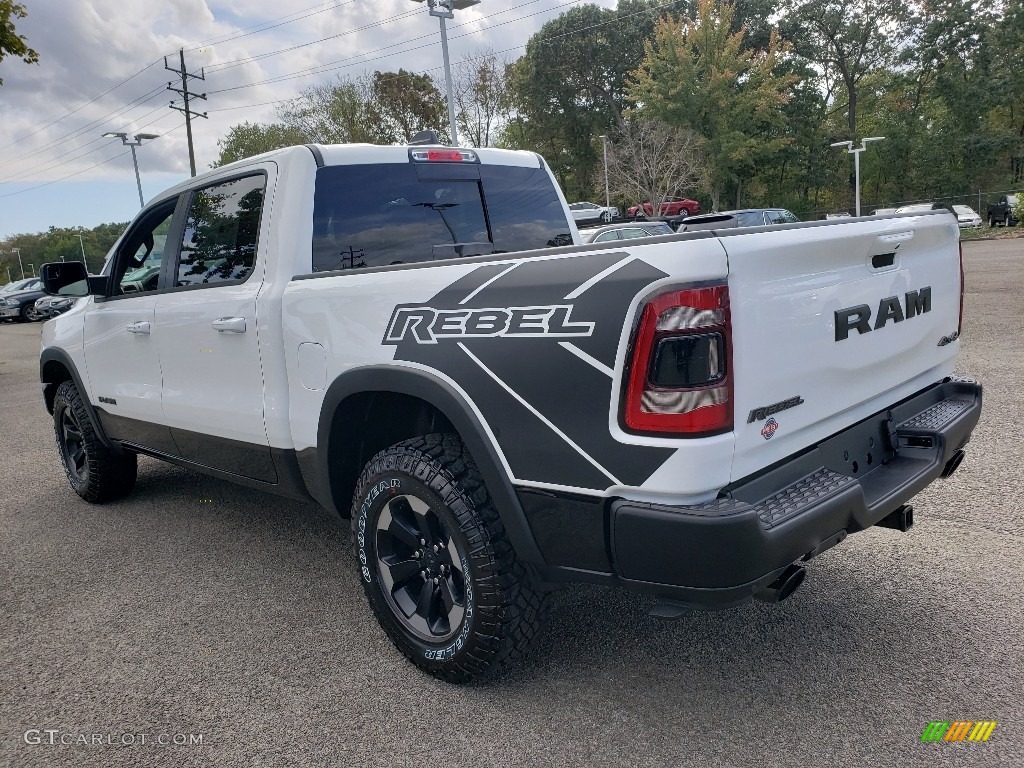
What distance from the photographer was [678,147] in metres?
38.7

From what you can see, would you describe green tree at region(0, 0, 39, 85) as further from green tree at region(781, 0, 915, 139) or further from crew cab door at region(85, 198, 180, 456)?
green tree at region(781, 0, 915, 139)

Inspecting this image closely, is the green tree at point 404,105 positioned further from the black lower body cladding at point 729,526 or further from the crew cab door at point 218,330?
the black lower body cladding at point 729,526

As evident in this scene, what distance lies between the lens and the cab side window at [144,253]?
414 centimetres

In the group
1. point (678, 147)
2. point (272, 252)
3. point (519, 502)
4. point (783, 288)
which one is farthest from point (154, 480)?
point (678, 147)

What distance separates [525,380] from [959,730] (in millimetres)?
1653

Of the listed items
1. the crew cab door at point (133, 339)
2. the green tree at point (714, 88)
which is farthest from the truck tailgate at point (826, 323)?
the green tree at point (714, 88)

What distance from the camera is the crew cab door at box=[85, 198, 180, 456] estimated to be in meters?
4.08

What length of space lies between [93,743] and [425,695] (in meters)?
1.09

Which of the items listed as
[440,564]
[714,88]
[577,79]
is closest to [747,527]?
[440,564]

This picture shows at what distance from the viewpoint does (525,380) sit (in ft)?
7.43

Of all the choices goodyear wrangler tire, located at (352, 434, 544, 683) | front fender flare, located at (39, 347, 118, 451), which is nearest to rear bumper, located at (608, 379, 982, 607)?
goodyear wrangler tire, located at (352, 434, 544, 683)

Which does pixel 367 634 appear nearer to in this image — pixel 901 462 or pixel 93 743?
pixel 93 743

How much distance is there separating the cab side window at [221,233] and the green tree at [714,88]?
39.5 m

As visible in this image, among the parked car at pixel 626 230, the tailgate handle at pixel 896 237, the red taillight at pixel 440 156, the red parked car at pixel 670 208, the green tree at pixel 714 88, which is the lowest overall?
the tailgate handle at pixel 896 237
